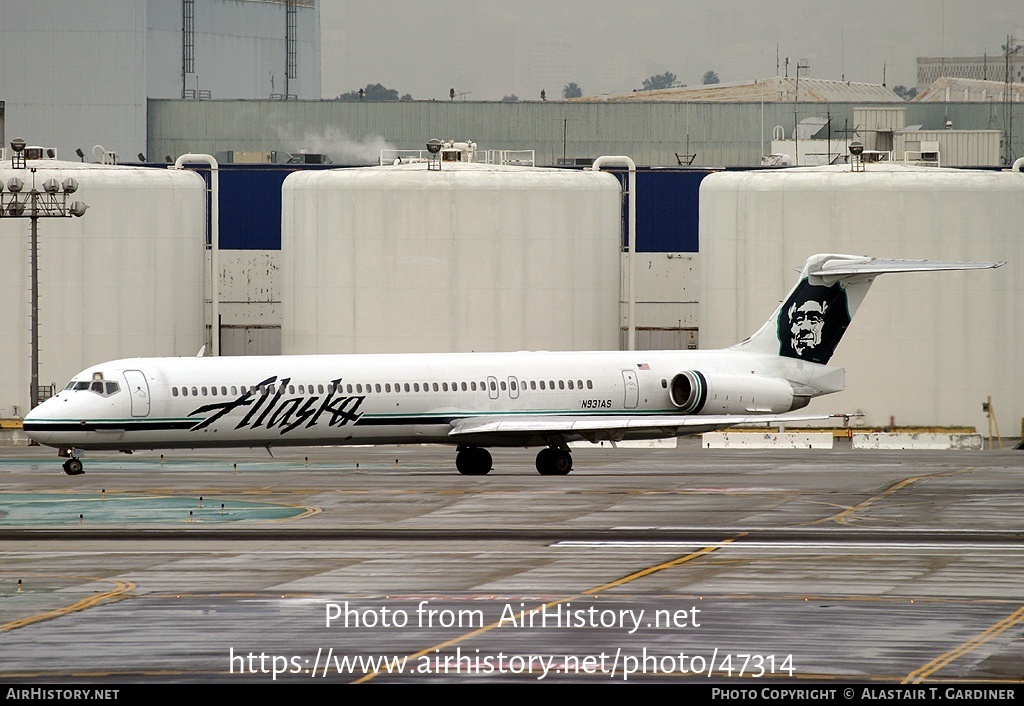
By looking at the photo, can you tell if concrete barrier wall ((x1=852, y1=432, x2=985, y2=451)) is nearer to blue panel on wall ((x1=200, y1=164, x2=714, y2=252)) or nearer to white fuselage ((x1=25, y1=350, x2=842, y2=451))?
white fuselage ((x1=25, y1=350, x2=842, y2=451))

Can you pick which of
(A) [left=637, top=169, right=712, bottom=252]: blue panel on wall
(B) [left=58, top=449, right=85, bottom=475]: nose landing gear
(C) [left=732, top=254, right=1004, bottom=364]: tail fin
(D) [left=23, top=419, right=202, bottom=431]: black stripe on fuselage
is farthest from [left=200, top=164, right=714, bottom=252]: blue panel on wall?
(D) [left=23, top=419, right=202, bottom=431]: black stripe on fuselage

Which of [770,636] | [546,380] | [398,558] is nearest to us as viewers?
[770,636]

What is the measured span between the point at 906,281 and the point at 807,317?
560 inches

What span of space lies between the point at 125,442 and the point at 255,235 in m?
34.1

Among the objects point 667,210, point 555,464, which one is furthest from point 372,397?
point 667,210

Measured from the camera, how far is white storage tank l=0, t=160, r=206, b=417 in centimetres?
6619

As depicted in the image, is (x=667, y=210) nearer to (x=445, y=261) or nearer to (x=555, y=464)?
(x=445, y=261)

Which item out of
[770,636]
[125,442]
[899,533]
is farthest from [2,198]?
[770,636]

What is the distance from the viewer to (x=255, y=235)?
256 feet

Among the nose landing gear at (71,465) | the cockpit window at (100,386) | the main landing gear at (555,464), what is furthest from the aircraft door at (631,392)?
the nose landing gear at (71,465)

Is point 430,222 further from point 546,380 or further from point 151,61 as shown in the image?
point 151,61

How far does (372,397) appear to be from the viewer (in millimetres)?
46531

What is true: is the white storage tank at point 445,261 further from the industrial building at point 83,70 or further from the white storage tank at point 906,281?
the industrial building at point 83,70

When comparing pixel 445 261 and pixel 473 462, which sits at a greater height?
pixel 445 261
